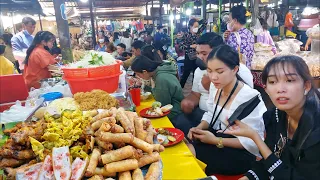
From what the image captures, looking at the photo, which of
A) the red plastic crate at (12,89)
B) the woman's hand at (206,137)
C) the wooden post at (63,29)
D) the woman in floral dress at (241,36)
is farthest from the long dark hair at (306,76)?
the wooden post at (63,29)

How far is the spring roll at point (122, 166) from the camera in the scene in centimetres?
161

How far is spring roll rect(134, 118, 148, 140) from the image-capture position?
1964mm

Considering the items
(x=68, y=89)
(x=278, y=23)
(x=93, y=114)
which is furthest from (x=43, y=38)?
(x=278, y=23)

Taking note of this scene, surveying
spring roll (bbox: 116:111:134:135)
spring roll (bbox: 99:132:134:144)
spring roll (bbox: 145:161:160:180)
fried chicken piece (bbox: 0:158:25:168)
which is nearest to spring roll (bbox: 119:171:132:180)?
spring roll (bbox: 145:161:160:180)

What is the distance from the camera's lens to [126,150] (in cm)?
167

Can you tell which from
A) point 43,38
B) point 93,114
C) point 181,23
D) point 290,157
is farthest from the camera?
point 181,23

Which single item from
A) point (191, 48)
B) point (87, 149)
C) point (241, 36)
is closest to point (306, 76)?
point (87, 149)

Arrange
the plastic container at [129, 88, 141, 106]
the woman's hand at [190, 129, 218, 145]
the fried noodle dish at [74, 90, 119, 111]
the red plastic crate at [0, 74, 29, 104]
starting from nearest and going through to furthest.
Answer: the fried noodle dish at [74, 90, 119, 111] → the woman's hand at [190, 129, 218, 145] → the red plastic crate at [0, 74, 29, 104] → the plastic container at [129, 88, 141, 106]

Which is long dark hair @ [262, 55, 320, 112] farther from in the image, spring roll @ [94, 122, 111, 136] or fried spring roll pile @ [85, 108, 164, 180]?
spring roll @ [94, 122, 111, 136]

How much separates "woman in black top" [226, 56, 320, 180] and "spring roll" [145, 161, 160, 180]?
87cm

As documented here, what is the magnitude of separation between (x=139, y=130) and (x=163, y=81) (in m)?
1.83

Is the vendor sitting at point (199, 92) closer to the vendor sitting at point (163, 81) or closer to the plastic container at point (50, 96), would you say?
the vendor sitting at point (163, 81)

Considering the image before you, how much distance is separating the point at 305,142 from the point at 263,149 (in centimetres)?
36

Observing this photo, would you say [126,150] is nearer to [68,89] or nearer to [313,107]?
→ [313,107]
